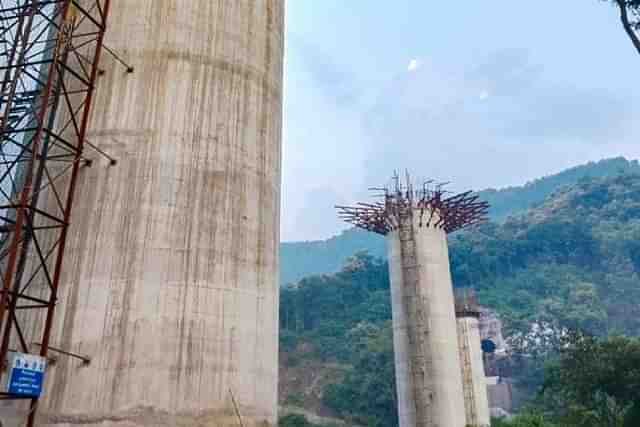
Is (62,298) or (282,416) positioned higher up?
(62,298)

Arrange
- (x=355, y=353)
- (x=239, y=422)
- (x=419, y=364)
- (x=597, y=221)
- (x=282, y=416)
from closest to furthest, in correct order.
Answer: (x=239, y=422), (x=419, y=364), (x=282, y=416), (x=355, y=353), (x=597, y=221)

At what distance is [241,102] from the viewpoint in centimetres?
1434

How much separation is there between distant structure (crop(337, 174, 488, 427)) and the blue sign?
23661 mm

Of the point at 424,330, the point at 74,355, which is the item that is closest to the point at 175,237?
the point at 74,355

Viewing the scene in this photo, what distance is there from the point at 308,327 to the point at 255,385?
93984 millimetres

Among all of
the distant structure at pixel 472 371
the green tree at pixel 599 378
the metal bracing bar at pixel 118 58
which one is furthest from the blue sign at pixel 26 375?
the green tree at pixel 599 378

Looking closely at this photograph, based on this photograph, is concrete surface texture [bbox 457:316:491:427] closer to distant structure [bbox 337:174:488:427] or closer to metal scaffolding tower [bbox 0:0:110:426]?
distant structure [bbox 337:174:488:427]

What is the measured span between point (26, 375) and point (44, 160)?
480 cm

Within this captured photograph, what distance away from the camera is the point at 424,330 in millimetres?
31250

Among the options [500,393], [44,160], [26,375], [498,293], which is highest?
[498,293]

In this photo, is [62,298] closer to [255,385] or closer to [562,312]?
[255,385]

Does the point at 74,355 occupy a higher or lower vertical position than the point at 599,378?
higher

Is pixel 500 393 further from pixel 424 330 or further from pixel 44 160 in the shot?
pixel 44 160

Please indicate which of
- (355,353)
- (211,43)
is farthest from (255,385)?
(355,353)
